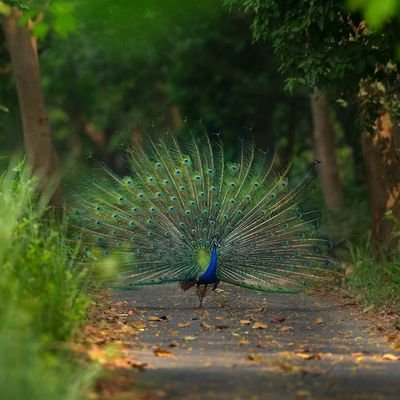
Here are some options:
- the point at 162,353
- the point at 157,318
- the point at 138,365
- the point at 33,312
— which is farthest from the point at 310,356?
the point at 157,318

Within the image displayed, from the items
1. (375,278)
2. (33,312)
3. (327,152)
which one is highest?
(327,152)

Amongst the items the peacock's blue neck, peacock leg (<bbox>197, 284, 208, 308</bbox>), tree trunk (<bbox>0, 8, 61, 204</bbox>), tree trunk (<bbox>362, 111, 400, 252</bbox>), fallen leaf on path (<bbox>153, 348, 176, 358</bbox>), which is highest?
tree trunk (<bbox>0, 8, 61, 204</bbox>)

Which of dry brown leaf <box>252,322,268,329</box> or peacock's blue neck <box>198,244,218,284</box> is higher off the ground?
peacock's blue neck <box>198,244,218,284</box>

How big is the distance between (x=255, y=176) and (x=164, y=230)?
4.56 feet

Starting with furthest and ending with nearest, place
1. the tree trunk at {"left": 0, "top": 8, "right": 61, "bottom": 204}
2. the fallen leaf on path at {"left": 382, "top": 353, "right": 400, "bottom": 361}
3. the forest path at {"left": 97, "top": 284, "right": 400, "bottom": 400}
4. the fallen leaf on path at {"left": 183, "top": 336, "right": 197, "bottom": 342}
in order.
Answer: the tree trunk at {"left": 0, "top": 8, "right": 61, "bottom": 204} → the fallen leaf on path at {"left": 183, "top": 336, "right": 197, "bottom": 342} → the fallen leaf on path at {"left": 382, "top": 353, "right": 400, "bottom": 361} → the forest path at {"left": 97, "top": 284, "right": 400, "bottom": 400}

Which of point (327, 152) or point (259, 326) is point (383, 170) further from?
point (327, 152)

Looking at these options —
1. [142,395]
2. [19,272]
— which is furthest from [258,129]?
[142,395]

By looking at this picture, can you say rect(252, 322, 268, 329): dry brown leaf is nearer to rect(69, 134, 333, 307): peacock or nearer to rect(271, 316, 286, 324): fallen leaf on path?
rect(271, 316, 286, 324): fallen leaf on path

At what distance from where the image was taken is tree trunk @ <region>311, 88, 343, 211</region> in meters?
25.5

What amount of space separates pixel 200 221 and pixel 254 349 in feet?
15.3

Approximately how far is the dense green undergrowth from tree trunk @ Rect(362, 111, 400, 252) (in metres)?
7.57

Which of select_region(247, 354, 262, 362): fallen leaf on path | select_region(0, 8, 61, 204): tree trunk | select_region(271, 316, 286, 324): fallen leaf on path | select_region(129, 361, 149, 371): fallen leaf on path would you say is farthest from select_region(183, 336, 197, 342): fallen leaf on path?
select_region(0, 8, 61, 204): tree trunk

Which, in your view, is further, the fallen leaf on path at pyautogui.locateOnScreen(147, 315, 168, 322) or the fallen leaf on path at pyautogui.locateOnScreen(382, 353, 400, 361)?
the fallen leaf on path at pyautogui.locateOnScreen(147, 315, 168, 322)

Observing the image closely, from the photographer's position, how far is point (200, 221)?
1492 centimetres
